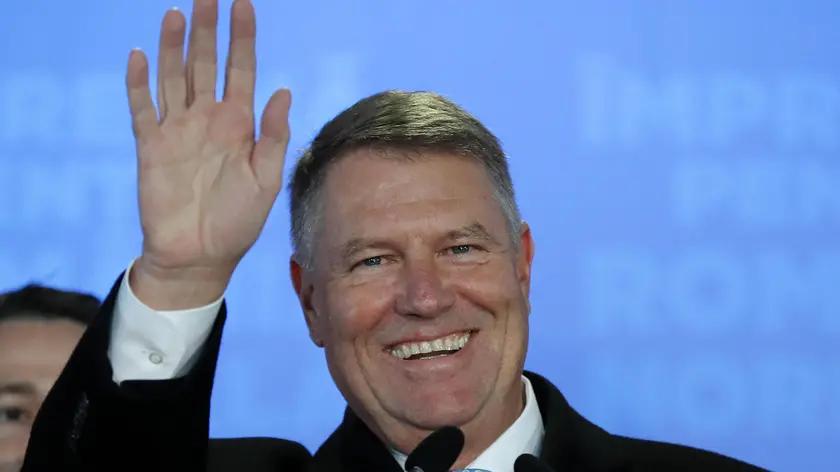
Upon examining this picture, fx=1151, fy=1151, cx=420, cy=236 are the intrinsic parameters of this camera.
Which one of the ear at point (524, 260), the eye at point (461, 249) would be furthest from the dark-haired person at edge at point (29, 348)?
the ear at point (524, 260)

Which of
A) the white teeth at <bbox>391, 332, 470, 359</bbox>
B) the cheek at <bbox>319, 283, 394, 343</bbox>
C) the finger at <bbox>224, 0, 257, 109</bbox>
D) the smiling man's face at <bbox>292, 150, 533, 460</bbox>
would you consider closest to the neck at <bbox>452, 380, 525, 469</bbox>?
the smiling man's face at <bbox>292, 150, 533, 460</bbox>

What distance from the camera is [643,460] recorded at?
2.00 metres

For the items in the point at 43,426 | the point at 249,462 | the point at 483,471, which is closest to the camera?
the point at 43,426

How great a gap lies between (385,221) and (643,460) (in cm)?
61

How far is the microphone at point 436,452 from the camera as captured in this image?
5.26 feet

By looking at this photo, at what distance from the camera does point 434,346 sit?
6.26 feet

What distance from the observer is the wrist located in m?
1.62

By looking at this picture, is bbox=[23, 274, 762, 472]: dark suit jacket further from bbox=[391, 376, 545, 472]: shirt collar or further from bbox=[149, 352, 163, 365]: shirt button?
bbox=[391, 376, 545, 472]: shirt collar

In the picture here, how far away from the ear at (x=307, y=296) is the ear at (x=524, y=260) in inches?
14.5

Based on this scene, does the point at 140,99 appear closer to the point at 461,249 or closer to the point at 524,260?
the point at 461,249

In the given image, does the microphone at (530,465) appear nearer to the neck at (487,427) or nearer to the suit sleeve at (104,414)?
the neck at (487,427)

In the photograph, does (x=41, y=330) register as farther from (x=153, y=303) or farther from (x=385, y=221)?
(x=385, y=221)

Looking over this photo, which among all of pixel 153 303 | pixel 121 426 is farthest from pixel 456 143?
pixel 121 426

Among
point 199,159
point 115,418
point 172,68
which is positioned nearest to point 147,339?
point 115,418
